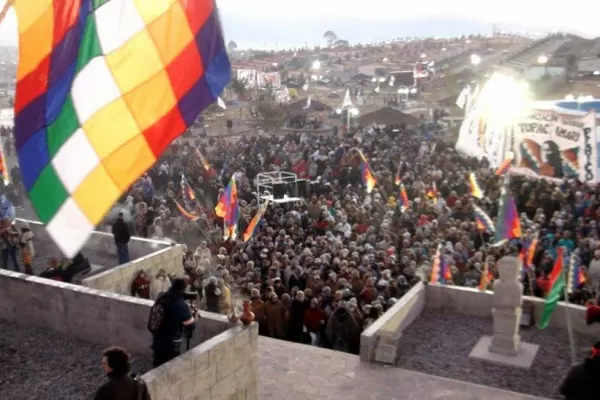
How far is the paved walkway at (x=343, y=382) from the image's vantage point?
798 centimetres

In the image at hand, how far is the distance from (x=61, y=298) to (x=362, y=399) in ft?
13.5

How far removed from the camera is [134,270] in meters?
11.1

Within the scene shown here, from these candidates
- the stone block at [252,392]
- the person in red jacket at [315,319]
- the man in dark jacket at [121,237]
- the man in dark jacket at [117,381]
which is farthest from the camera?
the man in dark jacket at [121,237]

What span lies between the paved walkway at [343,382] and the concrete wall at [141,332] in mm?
747

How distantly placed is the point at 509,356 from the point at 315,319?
2.74 meters

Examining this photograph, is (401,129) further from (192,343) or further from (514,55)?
(514,55)

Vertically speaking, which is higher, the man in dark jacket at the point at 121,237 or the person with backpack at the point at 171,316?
the person with backpack at the point at 171,316

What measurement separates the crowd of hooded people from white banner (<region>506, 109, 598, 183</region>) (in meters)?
0.40

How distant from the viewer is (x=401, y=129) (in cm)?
3002

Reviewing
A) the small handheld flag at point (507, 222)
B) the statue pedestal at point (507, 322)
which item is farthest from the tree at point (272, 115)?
Answer: the statue pedestal at point (507, 322)

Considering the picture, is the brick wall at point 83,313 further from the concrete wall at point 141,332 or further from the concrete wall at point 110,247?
the concrete wall at point 110,247

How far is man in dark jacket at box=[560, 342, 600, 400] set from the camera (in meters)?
5.41

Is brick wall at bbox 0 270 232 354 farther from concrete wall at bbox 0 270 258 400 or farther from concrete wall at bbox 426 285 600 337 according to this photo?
concrete wall at bbox 426 285 600 337

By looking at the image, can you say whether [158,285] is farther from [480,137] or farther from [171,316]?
[480,137]
